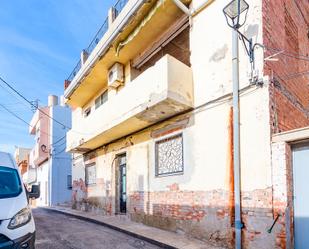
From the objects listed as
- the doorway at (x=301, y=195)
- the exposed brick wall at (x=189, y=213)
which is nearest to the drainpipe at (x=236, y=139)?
the exposed brick wall at (x=189, y=213)

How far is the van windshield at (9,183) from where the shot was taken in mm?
4977

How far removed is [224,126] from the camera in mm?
7043

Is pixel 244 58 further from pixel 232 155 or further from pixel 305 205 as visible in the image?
pixel 305 205

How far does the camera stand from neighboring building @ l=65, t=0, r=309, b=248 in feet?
19.7

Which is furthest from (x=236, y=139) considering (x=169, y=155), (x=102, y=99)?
(x=102, y=99)

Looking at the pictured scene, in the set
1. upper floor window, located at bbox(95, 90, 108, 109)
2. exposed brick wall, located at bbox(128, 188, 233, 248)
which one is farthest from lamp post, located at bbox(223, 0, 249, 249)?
upper floor window, located at bbox(95, 90, 108, 109)

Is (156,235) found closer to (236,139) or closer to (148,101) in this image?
(236,139)

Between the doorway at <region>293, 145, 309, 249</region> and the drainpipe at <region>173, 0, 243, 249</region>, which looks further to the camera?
the drainpipe at <region>173, 0, 243, 249</region>

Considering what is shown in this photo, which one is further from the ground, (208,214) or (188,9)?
(188,9)

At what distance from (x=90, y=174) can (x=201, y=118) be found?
29.8ft

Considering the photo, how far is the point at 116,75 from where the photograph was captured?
1154 centimetres

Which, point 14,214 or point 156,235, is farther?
point 156,235

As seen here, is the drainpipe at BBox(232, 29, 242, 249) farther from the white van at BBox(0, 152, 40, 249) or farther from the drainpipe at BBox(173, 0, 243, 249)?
the white van at BBox(0, 152, 40, 249)

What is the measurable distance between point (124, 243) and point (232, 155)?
11.2ft
